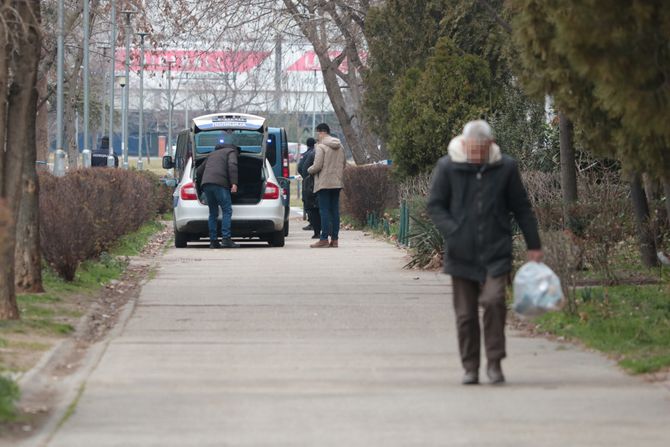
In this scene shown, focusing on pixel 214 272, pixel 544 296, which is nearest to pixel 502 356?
pixel 544 296

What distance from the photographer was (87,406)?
341 inches

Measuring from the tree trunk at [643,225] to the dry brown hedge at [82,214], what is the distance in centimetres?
585

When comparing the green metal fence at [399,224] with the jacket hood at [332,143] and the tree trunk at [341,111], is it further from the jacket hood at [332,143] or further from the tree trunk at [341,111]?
the tree trunk at [341,111]

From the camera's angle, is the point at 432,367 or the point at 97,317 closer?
the point at 432,367

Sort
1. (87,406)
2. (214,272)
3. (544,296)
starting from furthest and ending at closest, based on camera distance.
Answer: (214,272)
(544,296)
(87,406)

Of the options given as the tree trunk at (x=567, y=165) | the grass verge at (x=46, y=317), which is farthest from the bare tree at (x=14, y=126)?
the tree trunk at (x=567, y=165)

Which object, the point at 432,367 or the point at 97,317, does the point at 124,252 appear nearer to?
the point at 97,317

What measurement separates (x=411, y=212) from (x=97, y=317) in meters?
6.65

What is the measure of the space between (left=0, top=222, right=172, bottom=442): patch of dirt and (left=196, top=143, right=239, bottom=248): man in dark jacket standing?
8.38 feet

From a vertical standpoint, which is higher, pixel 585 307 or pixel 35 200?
pixel 35 200

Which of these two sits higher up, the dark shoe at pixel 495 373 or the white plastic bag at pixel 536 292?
the white plastic bag at pixel 536 292

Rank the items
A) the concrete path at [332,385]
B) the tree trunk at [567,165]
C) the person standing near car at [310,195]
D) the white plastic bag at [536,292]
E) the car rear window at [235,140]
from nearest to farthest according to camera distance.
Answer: the concrete path at [332,385]
the white plastic bag at [536,292]
the tree trunk at [567,165]
the car rear window at [235,140]
the person standing near car at [310,195]

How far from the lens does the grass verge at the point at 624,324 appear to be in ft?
34.5

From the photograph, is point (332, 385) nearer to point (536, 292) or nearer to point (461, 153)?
point (536, 292)
